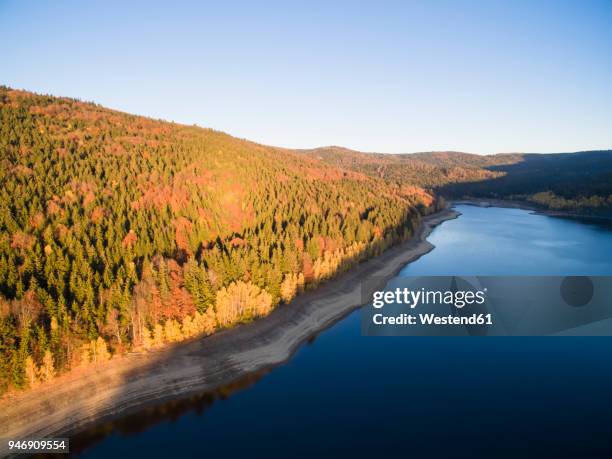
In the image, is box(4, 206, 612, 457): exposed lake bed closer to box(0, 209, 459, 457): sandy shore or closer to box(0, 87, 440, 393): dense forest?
box(0, 209, 459, 457): sandy shore

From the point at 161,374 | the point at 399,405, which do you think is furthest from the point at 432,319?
the point at 161,374

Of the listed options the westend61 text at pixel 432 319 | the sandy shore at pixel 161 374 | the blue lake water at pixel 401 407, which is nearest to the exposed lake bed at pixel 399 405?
the blue lake water at pixel 401 407

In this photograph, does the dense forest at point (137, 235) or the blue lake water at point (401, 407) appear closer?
the blue lake water at point (401, 407)

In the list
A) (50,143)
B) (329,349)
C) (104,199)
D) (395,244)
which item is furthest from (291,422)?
(50,143)

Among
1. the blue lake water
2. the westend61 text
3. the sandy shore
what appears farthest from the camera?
the westend61 text

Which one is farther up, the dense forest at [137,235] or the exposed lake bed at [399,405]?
the dense forest at [137,235]

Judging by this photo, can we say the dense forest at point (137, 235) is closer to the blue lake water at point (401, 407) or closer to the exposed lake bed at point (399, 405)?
the exposed lake bed at point (399, 405)

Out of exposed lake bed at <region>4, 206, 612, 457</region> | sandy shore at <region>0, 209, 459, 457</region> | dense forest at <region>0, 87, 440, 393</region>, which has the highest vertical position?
dense forest at <region>0, 87, 440, 393</region>

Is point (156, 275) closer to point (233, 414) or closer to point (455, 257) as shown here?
point (233, 414)

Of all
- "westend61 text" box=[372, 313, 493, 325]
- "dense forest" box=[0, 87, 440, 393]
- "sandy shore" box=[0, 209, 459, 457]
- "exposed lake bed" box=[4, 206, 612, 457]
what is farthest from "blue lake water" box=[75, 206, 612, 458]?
"dense forest" box=[0, 87, 440, 393]
